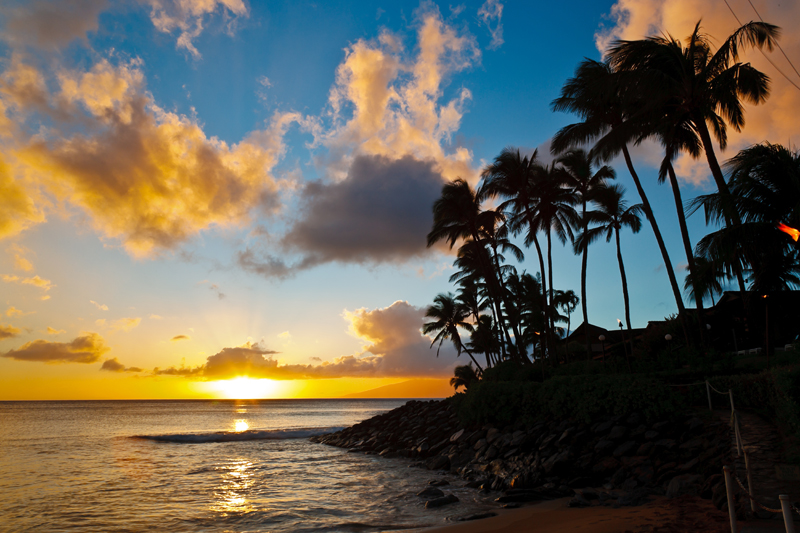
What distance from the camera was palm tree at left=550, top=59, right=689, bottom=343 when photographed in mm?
18031

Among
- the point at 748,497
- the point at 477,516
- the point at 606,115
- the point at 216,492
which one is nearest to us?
the point at 748,497

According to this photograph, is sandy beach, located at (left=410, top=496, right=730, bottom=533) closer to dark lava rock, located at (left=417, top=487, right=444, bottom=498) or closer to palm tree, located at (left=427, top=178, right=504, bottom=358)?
dark lava rock, located at (left=417, top=487, right=444, bottom=498)

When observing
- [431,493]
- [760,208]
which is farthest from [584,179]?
[431,493]

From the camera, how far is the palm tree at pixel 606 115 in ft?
59.2

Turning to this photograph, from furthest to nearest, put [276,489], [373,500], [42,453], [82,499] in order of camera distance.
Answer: [42,453]
[276,489]
[82,499]
[373,500]

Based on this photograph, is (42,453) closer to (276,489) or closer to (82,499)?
(82,499)

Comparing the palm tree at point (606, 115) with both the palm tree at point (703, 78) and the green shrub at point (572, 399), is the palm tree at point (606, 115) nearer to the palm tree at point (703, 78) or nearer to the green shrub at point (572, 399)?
the palm tree at point (703, 78)

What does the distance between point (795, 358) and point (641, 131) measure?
10.8 metres

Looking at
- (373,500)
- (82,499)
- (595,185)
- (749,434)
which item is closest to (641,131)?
(595,185)

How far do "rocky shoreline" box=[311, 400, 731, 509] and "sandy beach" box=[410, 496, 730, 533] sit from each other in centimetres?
38

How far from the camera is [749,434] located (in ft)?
30.8

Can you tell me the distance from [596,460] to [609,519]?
4.01 m

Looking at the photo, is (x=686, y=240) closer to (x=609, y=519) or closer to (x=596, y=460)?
(x=596, y=460)

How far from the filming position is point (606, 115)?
2131cm
